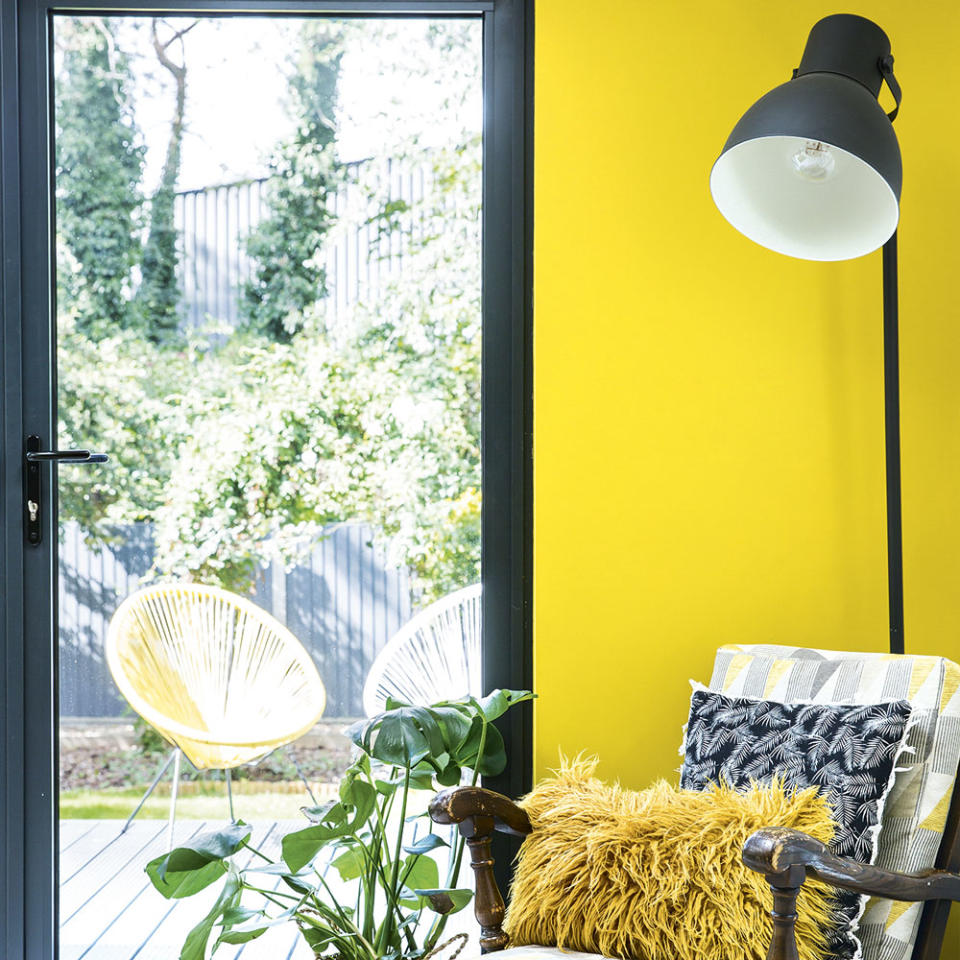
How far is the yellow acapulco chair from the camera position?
2029mm

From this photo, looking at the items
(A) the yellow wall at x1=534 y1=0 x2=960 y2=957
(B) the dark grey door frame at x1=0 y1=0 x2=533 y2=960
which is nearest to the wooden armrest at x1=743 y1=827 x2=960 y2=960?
(A) the yellow wall at x1=534 y1=0 x2=960 y2=957

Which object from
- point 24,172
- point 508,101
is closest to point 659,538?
point 508,101

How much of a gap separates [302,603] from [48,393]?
0.72m

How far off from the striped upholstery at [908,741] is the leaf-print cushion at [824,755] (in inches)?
2.3

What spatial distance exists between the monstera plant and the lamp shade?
1.01 m

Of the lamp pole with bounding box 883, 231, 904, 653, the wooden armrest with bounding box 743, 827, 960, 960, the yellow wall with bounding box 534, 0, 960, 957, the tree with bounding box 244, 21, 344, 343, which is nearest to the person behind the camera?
the wooden armrest with bounding box 743, 827, 960, 960

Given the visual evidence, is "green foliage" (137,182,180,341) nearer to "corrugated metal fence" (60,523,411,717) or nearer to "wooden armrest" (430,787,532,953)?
"corrugated metal fence" (60,523,411,717)

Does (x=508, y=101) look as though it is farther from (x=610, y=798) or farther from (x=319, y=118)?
(x=610, y=798)

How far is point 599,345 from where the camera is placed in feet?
6.56

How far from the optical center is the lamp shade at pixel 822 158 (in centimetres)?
142

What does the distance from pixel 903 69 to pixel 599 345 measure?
2.93 feet

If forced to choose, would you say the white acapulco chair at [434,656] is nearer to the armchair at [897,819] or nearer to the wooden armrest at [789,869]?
the armchair at [897,819]

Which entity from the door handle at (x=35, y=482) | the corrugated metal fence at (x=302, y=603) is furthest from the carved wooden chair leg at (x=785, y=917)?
the door handle at (x=35, y=482)

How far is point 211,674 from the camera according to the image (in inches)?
80.7
